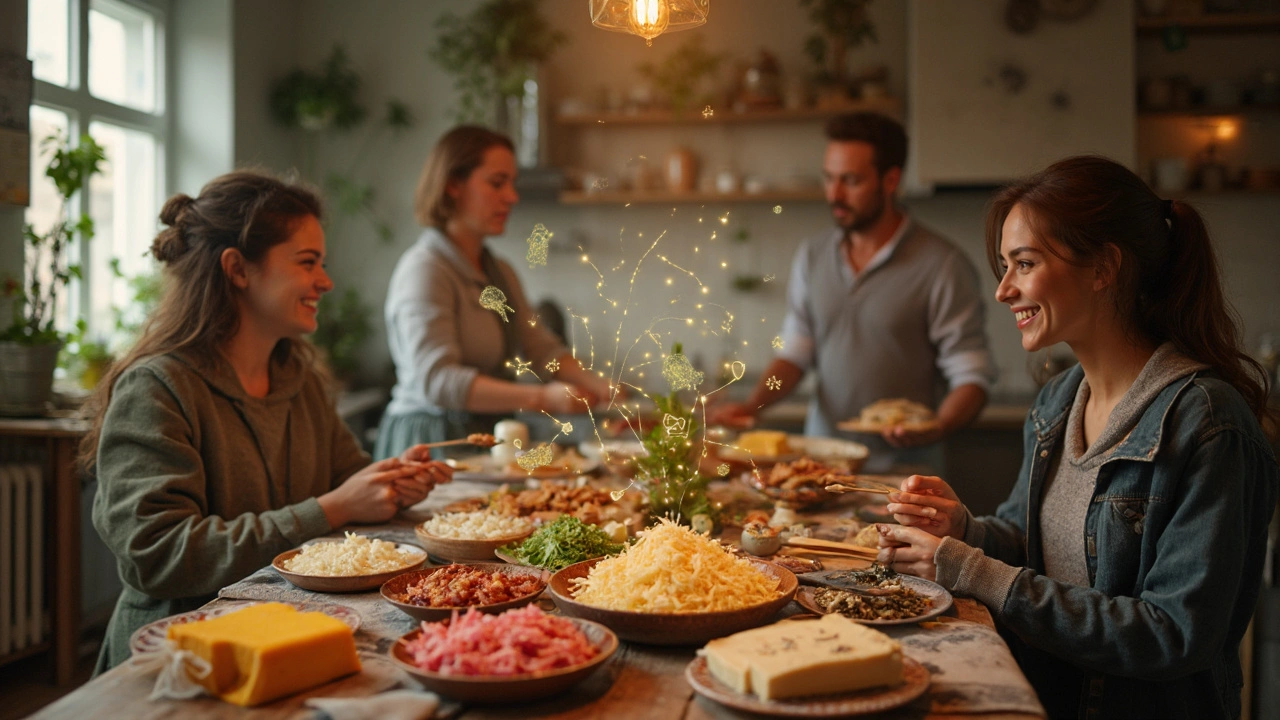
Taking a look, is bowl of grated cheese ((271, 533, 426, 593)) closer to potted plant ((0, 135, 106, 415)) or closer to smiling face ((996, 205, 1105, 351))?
smiling face ((996, 205, 1105, 351))

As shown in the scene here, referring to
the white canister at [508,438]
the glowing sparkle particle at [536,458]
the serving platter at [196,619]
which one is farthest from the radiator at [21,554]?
the glowing sparkle particle at [536,458]

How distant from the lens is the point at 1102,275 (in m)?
1.75

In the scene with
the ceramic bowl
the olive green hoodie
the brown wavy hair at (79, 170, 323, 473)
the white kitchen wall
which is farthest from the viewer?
the white kitchen wall

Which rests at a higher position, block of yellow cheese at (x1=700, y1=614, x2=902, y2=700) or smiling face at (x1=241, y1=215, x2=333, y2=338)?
smiling face at (x1=241, y1=215, x2=333, y2=338)

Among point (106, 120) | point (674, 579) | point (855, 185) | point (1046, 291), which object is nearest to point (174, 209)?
point (674, 579)

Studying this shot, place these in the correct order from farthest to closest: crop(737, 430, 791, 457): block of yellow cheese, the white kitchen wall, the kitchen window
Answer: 1. the white kitchen wall
2. the kitchen window
3. crop(737, 430, 791, 457): block of yellow cheese

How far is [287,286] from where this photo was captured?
2242 mm

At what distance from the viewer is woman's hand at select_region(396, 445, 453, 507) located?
7.10 feet

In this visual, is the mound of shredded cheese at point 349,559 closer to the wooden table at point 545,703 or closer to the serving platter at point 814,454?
the wooden table at point 545,703

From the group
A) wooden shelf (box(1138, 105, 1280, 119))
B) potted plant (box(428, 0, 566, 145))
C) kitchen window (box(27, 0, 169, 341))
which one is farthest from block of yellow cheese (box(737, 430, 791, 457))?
wooden shelf (box(1138, 105, 1280, 119))

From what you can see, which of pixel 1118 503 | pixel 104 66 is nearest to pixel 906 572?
pixel 1118 503

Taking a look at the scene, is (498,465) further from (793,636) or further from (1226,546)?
(1226,546)

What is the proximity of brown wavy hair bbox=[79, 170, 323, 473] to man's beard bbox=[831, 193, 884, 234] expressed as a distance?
75.6 inches

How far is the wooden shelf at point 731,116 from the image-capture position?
16.0 feet
